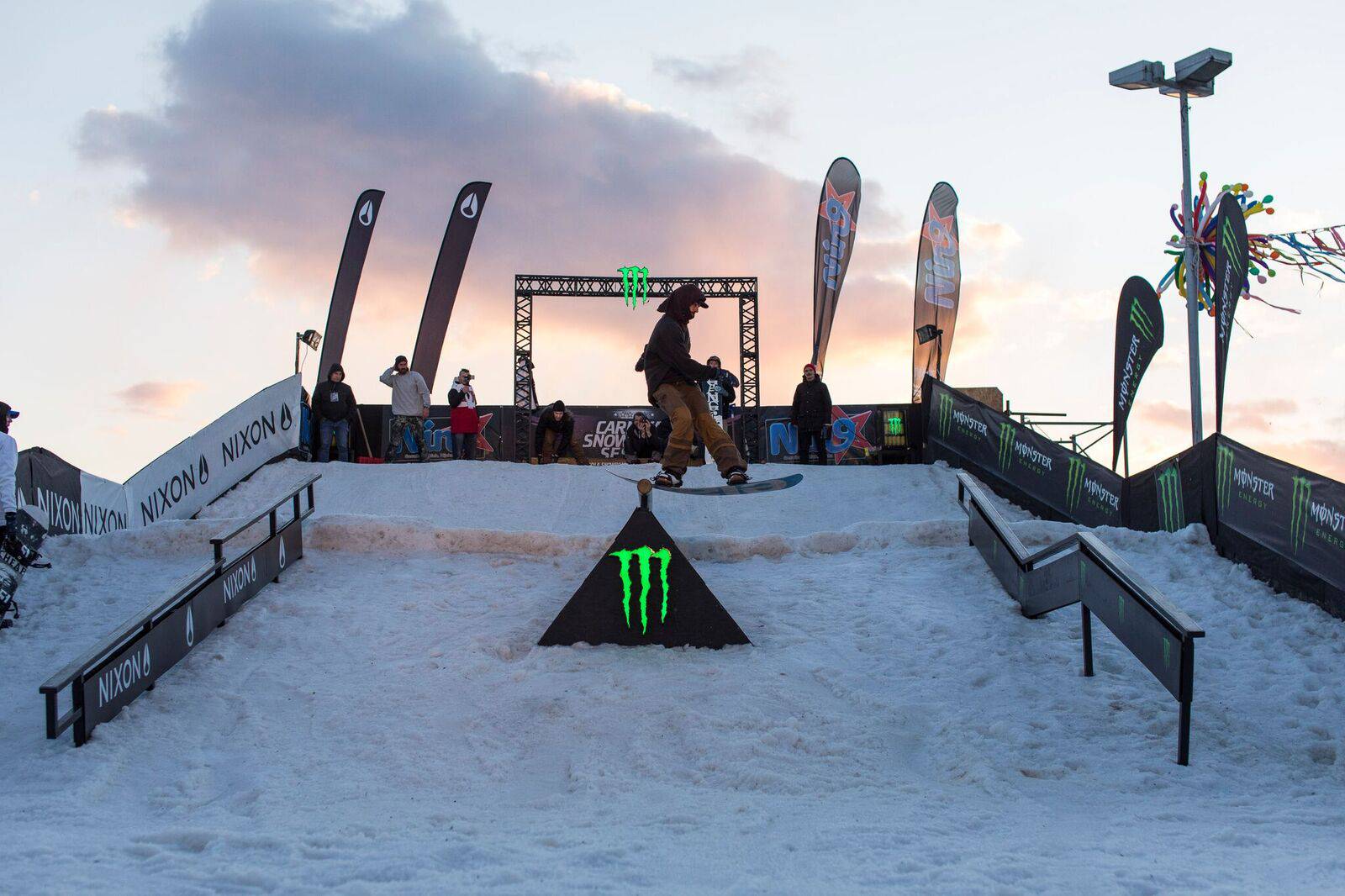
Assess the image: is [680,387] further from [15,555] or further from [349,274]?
[349,274]

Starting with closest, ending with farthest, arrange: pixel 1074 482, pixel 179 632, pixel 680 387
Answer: pixel 179 632 → pixel 680 387 → pixel 1074 482

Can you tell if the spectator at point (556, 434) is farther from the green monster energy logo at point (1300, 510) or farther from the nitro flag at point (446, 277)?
the green monster energy logo at point (1300, 510)

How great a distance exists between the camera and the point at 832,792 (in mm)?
6234

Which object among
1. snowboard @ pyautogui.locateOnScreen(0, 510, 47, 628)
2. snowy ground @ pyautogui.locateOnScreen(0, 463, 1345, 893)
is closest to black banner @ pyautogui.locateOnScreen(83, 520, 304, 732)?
snowy ground @ pyautogui.locateOnScreen(0, 463, 1345, 893)

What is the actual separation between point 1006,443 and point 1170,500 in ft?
15.1

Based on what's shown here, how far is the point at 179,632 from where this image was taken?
8.23 metres

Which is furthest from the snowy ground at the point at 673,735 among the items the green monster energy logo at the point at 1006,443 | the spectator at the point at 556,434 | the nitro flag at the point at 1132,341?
the spectator at the point at 556,434

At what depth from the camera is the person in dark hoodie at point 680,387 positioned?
9.10m

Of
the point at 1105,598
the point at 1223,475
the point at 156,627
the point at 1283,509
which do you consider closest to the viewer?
the point at 1105,598

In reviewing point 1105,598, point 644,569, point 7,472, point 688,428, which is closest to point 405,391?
point 7,472

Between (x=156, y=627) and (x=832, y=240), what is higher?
(x=832, y=240)

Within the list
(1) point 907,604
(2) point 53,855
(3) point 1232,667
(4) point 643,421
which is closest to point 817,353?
(4) point 643,421

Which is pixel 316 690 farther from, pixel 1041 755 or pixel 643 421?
pixel 643 421

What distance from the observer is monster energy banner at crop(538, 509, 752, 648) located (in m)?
8.91
